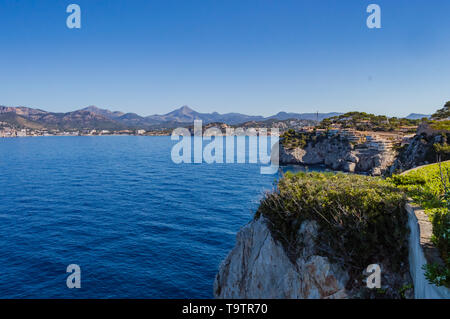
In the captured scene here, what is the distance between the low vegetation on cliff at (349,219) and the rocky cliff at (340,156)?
5071 cm

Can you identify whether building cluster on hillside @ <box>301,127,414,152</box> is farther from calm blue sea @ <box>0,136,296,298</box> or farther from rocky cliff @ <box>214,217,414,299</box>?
rocky cliff @ <box>214,217,414,299</box>

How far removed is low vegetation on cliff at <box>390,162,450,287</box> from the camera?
21.6 ft

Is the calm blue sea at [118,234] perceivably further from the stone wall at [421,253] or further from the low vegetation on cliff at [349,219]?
the stone wall at [421,253]

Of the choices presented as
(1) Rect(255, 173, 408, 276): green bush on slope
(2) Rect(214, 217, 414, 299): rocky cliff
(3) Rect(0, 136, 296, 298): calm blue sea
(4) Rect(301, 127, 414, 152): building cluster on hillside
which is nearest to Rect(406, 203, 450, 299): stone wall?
(1) Rect(255, 173, 408, 276): green bush on slope

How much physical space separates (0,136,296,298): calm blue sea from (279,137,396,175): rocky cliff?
1143 inches

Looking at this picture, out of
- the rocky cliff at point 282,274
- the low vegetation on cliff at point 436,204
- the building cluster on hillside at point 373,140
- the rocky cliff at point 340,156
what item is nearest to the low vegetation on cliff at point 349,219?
the rocky cliff at point 282,274

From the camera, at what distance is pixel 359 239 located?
1023 cm

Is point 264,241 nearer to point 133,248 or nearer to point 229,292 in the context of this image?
point 229,292

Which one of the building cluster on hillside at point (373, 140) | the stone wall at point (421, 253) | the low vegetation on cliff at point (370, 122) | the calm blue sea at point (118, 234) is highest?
the low vegetation on cliff at point (370, 122)

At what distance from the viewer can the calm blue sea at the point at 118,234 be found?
20.0 m

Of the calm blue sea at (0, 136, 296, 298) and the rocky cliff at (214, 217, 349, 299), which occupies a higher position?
the rocky cliff at (214, 217, 349, 299)

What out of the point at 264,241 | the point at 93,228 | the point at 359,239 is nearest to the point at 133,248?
the point at 93,228

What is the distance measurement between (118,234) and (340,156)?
6002cm
